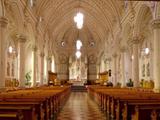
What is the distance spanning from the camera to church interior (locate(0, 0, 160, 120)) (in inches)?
385

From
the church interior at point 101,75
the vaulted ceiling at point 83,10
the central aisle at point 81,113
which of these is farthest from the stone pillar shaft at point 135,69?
the vaulted ceiling at point 83,10

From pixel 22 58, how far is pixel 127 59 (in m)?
20.1

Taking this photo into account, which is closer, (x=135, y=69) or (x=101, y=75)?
(x=135, y=69)

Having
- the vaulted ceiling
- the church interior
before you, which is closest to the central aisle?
the church interior

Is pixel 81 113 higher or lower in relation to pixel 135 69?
lower

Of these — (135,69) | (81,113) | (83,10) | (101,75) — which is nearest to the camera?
(81,113)

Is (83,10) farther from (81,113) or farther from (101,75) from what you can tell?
(81,113)

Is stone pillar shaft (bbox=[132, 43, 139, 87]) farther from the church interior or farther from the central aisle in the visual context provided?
the central aisle

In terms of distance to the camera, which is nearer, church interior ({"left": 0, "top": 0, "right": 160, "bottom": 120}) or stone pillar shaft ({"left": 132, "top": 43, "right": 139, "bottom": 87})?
church interior ({"left": 0, "top": 0, "right": 160, "bottom": 120})

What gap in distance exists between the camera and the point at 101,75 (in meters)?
49.1

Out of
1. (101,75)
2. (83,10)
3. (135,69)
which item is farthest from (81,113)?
(101,75)

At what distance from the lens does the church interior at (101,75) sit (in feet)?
32.1

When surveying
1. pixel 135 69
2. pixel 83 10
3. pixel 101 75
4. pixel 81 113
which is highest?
pixel 83 10

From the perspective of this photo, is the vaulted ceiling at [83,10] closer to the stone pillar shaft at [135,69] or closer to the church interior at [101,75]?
the church interior at [101,75]
